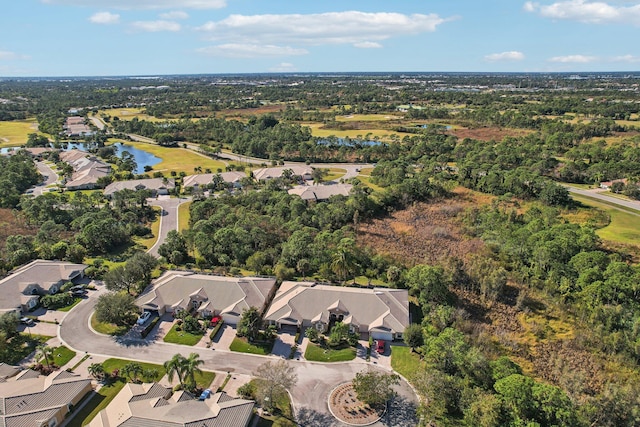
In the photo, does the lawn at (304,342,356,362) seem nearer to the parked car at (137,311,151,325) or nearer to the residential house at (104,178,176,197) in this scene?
the parked car at (137,311,151,325)

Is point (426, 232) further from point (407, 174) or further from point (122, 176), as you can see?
point (122, 176)

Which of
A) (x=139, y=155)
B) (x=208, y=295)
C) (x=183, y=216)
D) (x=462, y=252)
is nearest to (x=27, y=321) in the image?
(x=208, y=295)

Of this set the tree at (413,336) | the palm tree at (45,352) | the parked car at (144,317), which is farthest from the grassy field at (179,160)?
the tree at (413,336)

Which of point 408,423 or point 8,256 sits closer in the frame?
point 408,423

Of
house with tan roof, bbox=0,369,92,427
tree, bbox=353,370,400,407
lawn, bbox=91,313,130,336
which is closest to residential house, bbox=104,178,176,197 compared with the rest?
lawn, bbox=91,313,130,336

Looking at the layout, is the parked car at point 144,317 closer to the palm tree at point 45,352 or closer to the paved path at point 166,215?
the palm tree at point 45,352

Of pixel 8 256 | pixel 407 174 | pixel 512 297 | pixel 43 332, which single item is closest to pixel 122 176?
pixel 8 256
